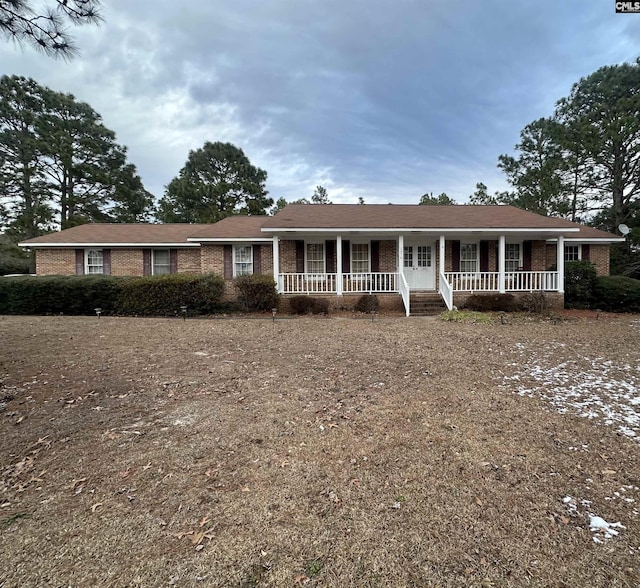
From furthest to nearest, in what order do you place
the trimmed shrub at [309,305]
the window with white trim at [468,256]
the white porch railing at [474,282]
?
the window with white trim at [468,256]
the white porch railing at [474,282]
the trimmed shrub at [309,305]

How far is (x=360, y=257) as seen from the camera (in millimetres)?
14422

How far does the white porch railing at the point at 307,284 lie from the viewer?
42.4 feet

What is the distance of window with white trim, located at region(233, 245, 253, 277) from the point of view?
568 inches

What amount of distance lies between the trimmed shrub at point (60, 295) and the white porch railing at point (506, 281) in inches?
500

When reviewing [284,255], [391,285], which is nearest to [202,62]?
[284,255]

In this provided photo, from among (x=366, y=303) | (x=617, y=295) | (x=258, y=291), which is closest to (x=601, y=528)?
(x=366, y=303)

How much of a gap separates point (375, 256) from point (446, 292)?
3489 mm

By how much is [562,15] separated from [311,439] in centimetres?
1541

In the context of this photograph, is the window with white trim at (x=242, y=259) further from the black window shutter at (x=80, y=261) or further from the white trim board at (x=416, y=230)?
the black window shutter at (x=80, y=261)

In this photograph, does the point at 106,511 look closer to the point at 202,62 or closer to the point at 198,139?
the point at 202,62

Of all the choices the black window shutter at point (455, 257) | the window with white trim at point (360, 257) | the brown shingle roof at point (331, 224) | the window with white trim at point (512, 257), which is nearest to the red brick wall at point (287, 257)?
the brown shingle roof at point (331, 224)

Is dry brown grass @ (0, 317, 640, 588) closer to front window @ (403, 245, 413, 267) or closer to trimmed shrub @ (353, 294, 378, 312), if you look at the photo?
trimmed shrub @ (353, 294, 378, 312)

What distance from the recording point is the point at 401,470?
113 inches

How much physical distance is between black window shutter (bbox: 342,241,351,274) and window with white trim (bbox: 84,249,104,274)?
454 inches
